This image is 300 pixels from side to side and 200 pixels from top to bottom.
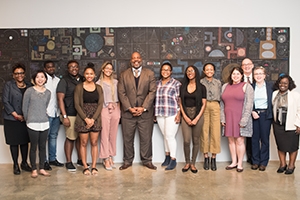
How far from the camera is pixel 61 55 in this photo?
487 cm

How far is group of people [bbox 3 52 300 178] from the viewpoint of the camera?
4.25 metres

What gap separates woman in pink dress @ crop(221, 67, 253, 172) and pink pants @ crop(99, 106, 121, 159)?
1637 millimetres

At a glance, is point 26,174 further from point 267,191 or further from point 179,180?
point 267,191

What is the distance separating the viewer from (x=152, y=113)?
15.3 ft

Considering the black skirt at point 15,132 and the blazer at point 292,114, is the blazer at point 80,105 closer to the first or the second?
the black skirt at point 15,132

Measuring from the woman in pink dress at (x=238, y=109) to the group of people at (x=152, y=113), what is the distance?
0.01m

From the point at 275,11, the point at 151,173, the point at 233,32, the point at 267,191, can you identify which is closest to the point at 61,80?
the point at 151,173

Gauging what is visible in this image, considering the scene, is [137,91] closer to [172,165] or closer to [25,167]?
[172,165]

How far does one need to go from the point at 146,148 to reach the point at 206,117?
1046mm

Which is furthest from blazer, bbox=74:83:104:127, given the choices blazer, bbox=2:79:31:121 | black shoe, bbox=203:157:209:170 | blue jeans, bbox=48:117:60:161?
black shoe, bbox=203:157:209:170

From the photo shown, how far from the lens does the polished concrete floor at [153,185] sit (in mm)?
3514

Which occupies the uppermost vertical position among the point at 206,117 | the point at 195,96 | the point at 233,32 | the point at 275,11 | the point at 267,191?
the point at 275,11

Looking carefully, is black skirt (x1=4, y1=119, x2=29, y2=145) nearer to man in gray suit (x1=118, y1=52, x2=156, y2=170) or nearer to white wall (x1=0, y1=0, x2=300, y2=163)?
white wall (x1=0, y1=0, x2=300, y2=163)

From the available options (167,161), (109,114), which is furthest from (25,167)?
(167,161)
